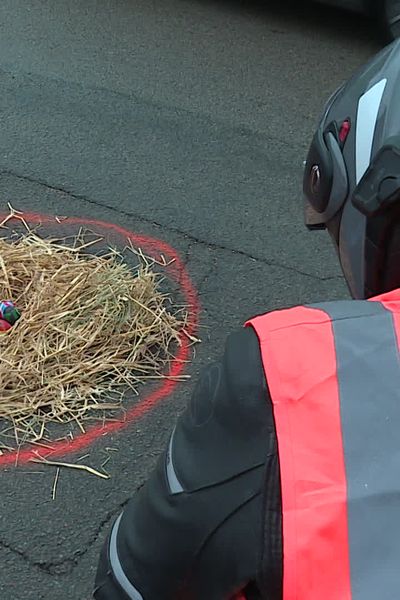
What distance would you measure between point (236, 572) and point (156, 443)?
208 cm

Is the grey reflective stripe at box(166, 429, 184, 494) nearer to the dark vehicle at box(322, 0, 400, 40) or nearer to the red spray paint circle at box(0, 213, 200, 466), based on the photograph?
the red spray paint circle at box(0, 213, 200, 466)

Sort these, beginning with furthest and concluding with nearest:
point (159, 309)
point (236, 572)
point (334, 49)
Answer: point (334, 49), point (159, 309), point (236, 572)

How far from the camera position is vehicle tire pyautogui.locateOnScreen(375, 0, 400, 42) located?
6504mm

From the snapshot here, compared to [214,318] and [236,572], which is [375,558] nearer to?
[236,572]

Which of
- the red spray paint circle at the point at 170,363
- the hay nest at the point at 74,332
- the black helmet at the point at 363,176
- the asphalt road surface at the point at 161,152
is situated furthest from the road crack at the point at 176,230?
the black helmet at the point at 363,176

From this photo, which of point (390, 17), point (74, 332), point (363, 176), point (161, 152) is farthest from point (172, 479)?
point (390, 17)

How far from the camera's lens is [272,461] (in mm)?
1071

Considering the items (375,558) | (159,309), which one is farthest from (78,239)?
(375,558)

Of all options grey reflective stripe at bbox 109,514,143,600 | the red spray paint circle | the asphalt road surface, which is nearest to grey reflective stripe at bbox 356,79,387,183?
grey reflective stripe at bbox 109,514,143,600

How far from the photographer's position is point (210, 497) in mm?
1138

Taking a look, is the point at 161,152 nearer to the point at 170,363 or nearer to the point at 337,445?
the point at 170,363

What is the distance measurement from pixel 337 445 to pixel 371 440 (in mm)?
40

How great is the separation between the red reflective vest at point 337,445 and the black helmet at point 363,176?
0.64 m

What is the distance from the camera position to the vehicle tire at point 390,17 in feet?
21.3
